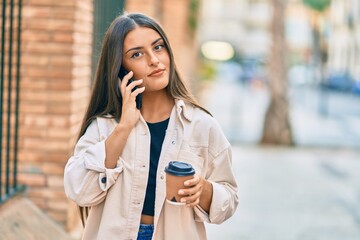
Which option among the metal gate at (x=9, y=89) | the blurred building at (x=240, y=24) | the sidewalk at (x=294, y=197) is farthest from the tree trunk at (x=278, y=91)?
the blurred building at (x=240, y=24)

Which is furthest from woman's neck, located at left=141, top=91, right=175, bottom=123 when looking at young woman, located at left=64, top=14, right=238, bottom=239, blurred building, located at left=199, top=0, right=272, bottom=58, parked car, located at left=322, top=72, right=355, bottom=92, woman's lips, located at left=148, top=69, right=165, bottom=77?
blurred building, located at left=199, top=0, right=272, bottom=58

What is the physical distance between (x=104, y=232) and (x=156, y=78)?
595 mm

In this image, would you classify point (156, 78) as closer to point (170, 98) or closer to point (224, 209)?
point (170, 98)

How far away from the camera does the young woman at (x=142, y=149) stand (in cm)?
241

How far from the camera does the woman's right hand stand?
7.91 feet

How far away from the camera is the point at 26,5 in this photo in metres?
4.91

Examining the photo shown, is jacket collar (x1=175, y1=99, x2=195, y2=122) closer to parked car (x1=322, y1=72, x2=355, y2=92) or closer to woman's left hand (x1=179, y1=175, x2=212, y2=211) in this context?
woman's left hand (x1=179, y1=175, x2=212, y2=211)

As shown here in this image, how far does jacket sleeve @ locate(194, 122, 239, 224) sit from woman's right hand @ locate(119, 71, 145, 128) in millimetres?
327

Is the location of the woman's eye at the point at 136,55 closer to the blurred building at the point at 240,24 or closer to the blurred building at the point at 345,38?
the blurred building at the point at 345,38

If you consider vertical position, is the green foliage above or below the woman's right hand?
above

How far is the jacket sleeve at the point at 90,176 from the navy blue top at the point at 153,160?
0.12m

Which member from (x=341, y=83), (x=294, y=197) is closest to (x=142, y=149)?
(x=294, y=197)

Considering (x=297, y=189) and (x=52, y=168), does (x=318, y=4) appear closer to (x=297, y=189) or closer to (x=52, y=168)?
(x=297, y=189)

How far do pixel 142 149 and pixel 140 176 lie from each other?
0.10 metres
